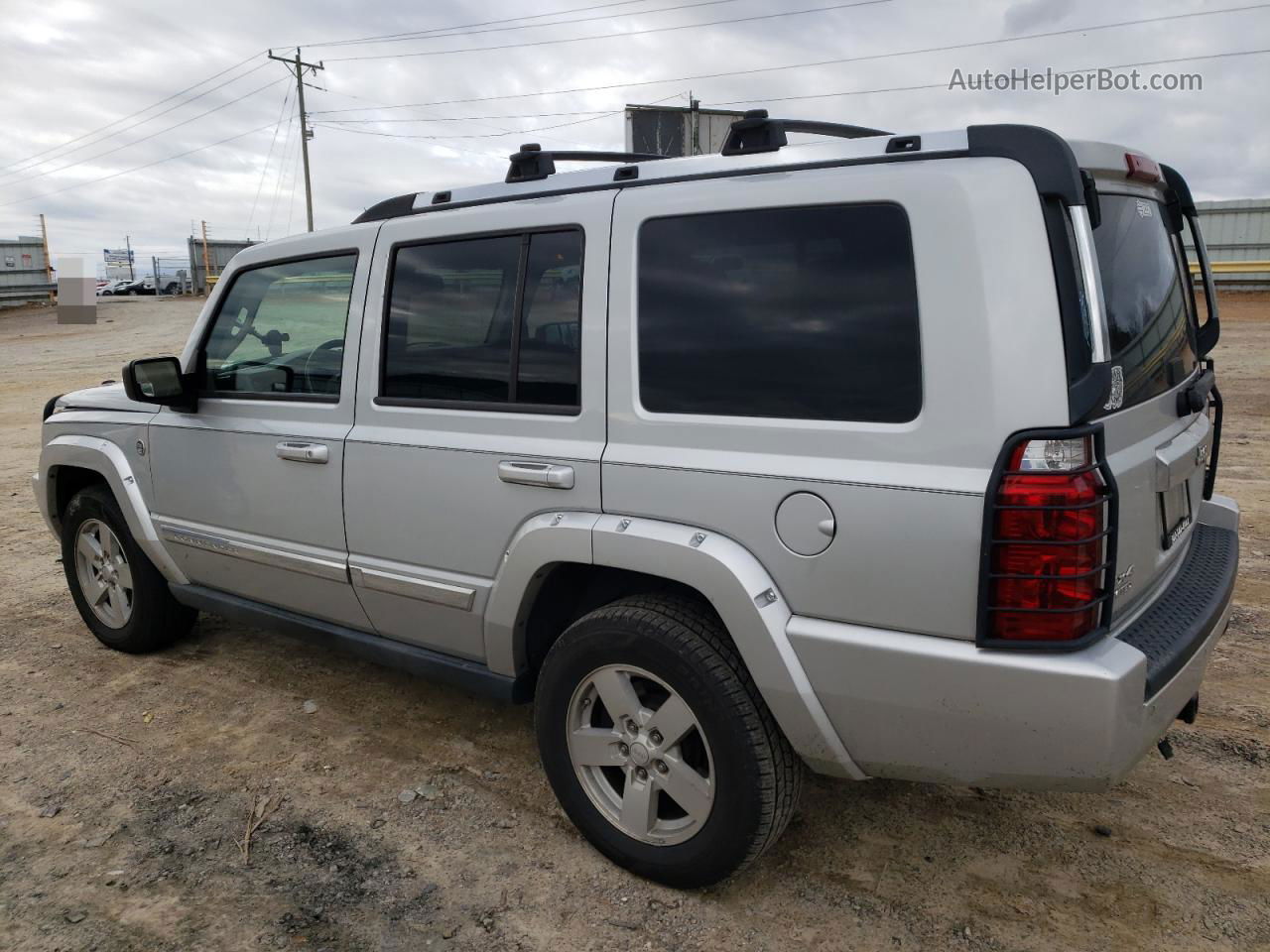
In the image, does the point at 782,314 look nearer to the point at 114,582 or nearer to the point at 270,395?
the point at 270,395

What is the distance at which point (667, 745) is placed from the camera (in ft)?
8.54

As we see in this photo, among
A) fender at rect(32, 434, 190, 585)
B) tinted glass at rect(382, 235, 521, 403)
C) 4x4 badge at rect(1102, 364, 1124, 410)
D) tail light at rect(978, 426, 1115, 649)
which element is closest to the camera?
tail light at rect(978, 426, 1115, 649)

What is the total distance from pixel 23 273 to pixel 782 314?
1572 inches

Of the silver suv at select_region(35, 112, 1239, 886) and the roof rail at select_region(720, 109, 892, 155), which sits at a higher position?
the roof rail at select_region(720, 109, 892, 155)

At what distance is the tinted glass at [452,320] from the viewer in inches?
117

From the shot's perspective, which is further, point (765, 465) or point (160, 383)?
point (160, 383)

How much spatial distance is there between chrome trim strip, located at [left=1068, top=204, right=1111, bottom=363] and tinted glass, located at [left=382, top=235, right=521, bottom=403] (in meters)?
1.61

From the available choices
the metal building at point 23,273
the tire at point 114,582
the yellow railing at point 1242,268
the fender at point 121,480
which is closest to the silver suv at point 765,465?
the fender at point 121,480

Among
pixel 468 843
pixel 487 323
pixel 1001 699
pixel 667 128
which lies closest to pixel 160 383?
pixel 487 323

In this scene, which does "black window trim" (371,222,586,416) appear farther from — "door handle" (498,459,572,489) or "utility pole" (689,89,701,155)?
"utility pole" (689,89,701,155)

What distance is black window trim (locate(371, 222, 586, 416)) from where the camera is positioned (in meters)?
2.78

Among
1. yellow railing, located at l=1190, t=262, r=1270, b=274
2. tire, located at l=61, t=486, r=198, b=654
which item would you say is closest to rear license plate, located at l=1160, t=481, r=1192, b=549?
tire, located at l=61, t=486, r=198, b=654

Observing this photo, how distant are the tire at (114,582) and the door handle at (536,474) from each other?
7.80 ft

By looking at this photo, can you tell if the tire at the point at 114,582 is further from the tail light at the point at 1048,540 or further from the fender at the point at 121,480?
the tail light at the point at 1048,540
